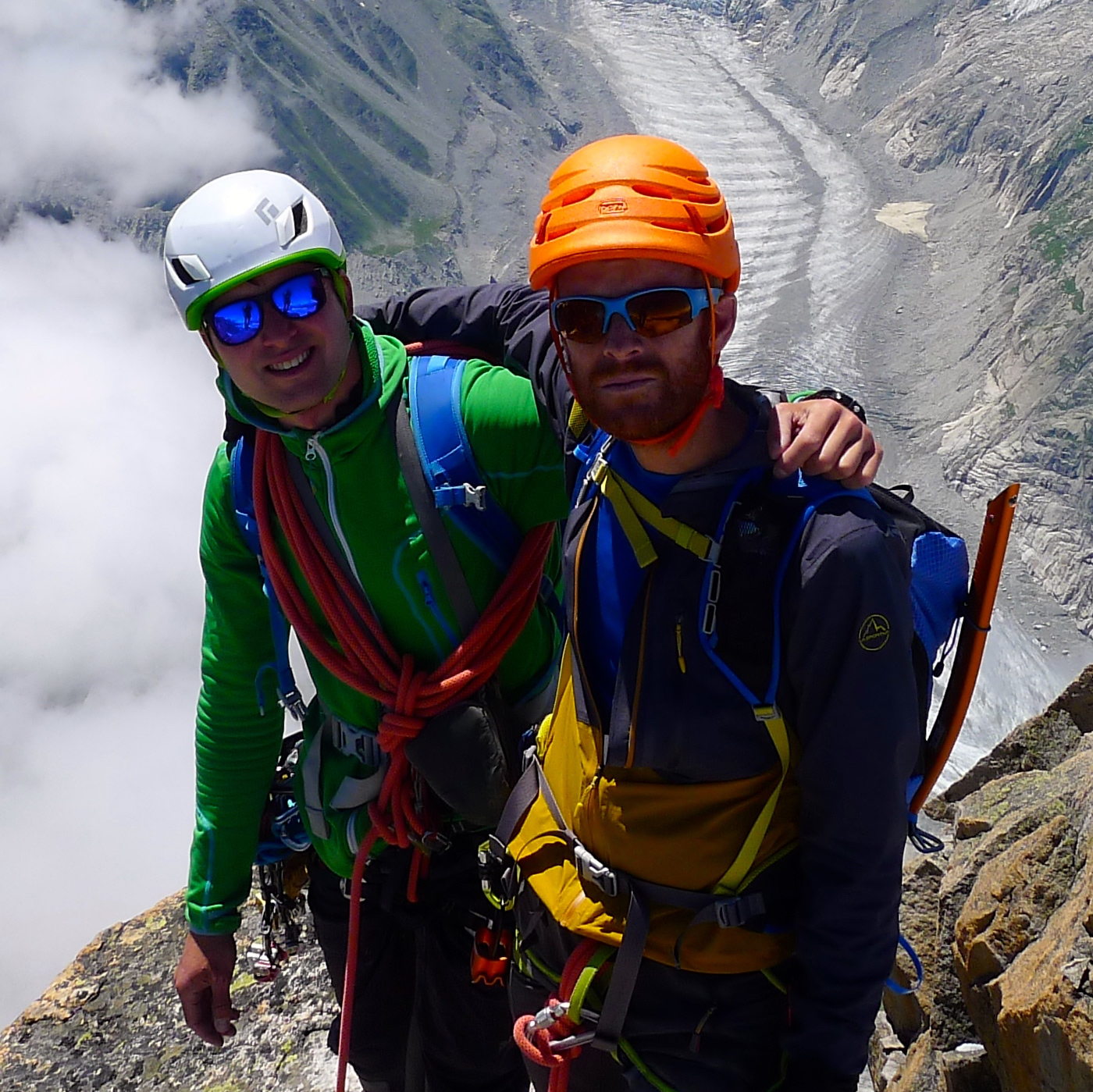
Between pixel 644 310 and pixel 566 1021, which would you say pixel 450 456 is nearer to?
pixel 644 310

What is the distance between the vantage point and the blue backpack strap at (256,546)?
2.54 m

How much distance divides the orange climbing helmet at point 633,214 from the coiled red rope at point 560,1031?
1256mm

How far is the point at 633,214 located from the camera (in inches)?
69.4

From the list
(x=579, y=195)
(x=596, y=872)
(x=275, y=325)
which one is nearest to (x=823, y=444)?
(x=579, y=195)

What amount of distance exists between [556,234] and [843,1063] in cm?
149

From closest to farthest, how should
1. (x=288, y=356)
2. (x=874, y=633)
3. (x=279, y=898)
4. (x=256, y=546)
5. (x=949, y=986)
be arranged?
(x=874, y=633), (x=288, y=356), (x=256, y=546), (x=279, y=898), (x=949, y=986)

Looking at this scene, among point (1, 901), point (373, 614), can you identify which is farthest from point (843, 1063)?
point (1, 901)

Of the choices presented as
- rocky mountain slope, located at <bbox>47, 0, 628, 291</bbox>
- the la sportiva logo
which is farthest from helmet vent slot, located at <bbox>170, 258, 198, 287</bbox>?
rocky mountain slope, located at <bbox>47, 0, 628, 291</bbox>

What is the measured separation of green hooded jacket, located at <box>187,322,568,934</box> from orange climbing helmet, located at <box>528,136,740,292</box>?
1.96 feet

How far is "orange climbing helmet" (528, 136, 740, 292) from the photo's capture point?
1.75 metres

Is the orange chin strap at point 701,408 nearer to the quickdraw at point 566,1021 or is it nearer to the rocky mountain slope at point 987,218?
the quickdraw at point 566,1021

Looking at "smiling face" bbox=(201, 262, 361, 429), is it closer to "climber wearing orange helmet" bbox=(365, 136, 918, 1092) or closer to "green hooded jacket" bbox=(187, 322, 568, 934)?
"green hooded jacket" bbox=(187, 322, 568, 934)

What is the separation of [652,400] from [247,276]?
104 cm

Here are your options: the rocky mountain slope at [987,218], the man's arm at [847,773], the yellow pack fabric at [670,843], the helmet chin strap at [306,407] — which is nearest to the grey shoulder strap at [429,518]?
the helmet chin strap at [306,407]
